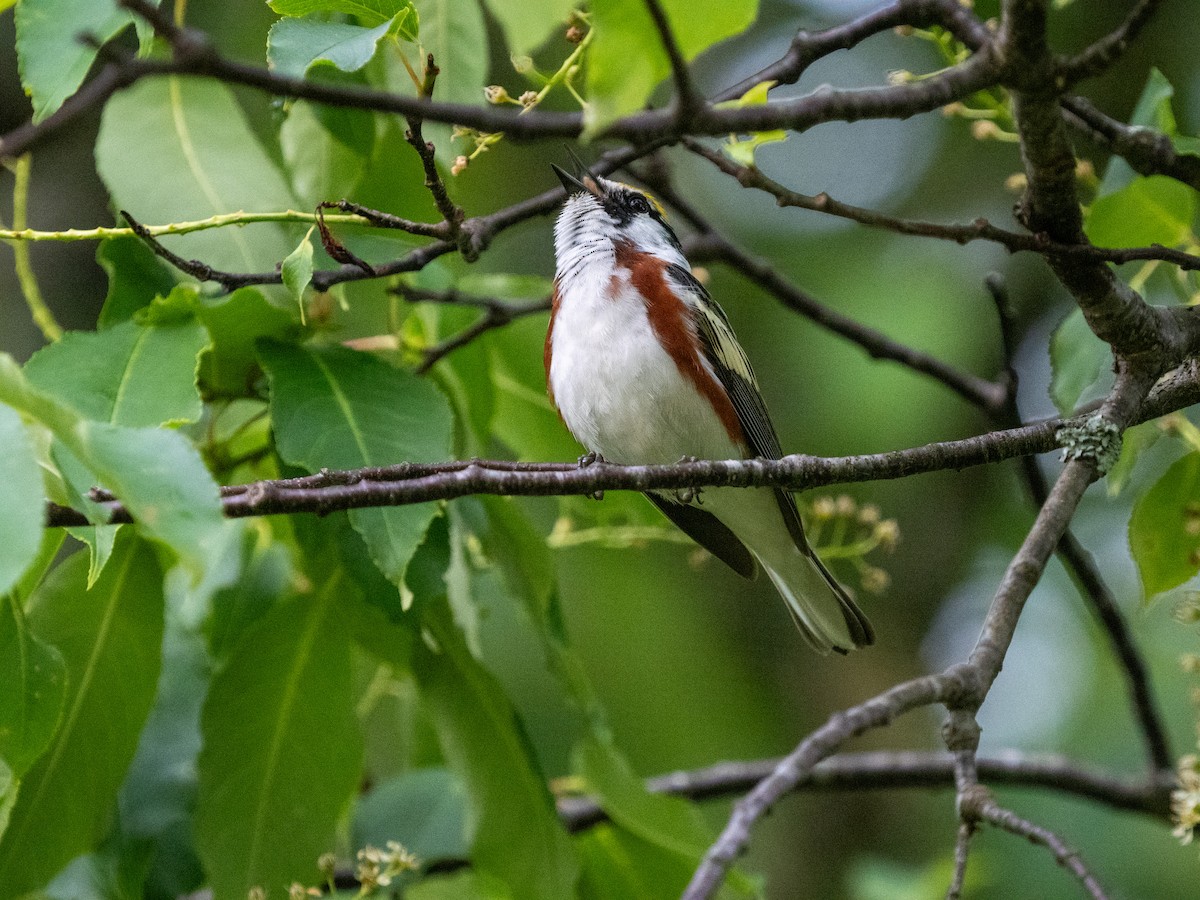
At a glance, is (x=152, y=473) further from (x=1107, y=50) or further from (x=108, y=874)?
(x=108, y=874)

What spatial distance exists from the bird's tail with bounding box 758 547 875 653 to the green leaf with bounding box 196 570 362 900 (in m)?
1.50

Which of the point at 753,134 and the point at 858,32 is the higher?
the point at 858,32

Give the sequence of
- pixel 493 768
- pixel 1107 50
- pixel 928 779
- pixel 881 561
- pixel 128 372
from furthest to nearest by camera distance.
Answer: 1. pixel 881 561
2. pixel 928 779
3. pixel 493 768
4. pixel 128 372
5. pixel 1107 50

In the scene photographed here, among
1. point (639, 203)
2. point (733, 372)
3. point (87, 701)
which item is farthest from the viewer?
point (639, 203)

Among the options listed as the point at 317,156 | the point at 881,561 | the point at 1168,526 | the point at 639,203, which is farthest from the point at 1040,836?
the point at 881,561

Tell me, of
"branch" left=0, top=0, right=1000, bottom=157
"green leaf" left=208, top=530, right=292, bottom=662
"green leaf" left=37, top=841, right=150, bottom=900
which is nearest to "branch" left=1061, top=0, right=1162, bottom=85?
"branch" left=0, top=0, right=1000, bottom=157

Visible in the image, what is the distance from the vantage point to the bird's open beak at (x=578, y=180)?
3.65 metres

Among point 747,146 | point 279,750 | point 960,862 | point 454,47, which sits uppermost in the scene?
point 454,47

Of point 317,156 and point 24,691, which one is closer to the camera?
point 24,691

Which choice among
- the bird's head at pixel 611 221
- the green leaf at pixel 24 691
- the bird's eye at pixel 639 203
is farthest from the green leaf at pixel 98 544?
the bird's eye at pixel 639 203

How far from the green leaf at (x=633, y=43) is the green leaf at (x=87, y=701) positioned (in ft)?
6.20

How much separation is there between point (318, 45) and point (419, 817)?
214 cm

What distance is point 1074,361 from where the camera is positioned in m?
2.69

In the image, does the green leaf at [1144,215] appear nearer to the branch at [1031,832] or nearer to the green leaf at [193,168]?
the branch at [1031,832]
